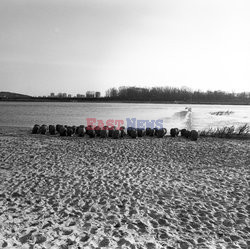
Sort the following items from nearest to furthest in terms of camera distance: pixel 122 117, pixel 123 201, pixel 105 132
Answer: pixel 123 201
pixel 105 132
pixel 122 117

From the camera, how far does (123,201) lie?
20.4 feet

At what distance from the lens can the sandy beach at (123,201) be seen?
181 inches

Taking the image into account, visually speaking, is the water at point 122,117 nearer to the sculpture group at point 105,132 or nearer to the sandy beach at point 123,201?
the sculpture group at point 105,132

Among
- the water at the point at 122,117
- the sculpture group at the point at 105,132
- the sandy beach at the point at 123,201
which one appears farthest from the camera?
the water at the point at 122,117

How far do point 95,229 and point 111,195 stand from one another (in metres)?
1.71

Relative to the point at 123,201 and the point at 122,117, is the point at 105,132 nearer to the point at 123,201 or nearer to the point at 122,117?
the point at 123,201

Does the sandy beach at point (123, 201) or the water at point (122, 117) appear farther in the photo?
the water at point (122, 117)

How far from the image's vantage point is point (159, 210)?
19.0ft

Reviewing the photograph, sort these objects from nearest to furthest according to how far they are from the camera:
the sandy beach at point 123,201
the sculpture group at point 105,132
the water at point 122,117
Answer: the sandy beach at point 123,201
the sculpture group at point 105,132
the water at point 122,117

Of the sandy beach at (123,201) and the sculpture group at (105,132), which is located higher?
the sculpture group at (105,132)

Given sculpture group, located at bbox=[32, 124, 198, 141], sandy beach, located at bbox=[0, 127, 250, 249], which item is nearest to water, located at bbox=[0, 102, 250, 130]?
sculpture group, located at bbox=[32, 124, 198, 141]

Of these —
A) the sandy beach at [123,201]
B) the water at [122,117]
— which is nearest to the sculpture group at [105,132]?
the sandy beach at [123,201]

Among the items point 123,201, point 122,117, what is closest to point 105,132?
point 123,201

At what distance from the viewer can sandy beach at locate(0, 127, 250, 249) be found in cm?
461
